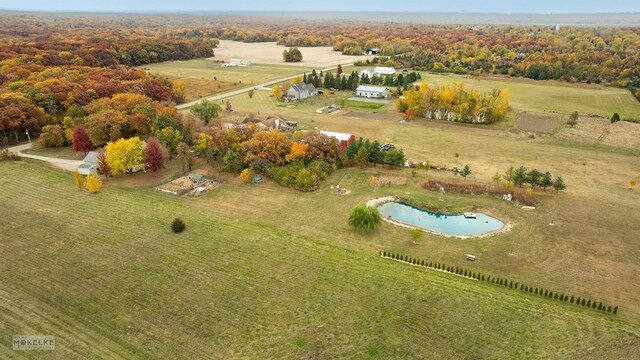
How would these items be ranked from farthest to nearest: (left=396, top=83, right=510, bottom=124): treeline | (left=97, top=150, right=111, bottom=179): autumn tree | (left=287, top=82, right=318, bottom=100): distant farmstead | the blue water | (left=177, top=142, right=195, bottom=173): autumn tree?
(left=287, top=82, right=318, bottom=100): distant farmstead
(left=396, top=83, right=510, bottom=124): treeline
(left=177, top=142, right=195, bottom=173): autumn tree
(left=97, top=150, right=111, bottom=179): autumn tree
the blue water

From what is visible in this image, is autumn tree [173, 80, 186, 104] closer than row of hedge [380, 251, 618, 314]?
No

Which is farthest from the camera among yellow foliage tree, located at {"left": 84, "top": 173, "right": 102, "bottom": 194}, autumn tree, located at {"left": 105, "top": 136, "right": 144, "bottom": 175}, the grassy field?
the grassy field

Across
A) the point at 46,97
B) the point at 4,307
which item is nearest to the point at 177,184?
the point at 4,307

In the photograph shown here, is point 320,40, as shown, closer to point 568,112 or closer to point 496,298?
point 568,112

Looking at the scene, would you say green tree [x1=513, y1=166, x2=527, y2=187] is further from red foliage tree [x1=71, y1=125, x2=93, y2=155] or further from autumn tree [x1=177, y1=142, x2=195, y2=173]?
red foliage tree [x1=71, y1=125, x2=93, y2=155]

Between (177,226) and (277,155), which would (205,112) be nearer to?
(277,155)

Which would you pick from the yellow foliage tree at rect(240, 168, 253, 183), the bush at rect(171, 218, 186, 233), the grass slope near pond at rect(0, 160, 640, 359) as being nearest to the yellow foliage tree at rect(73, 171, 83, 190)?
the grass slope near pond at rect(0, 160, 640, 359)

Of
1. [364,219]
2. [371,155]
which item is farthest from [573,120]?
[364,219]
